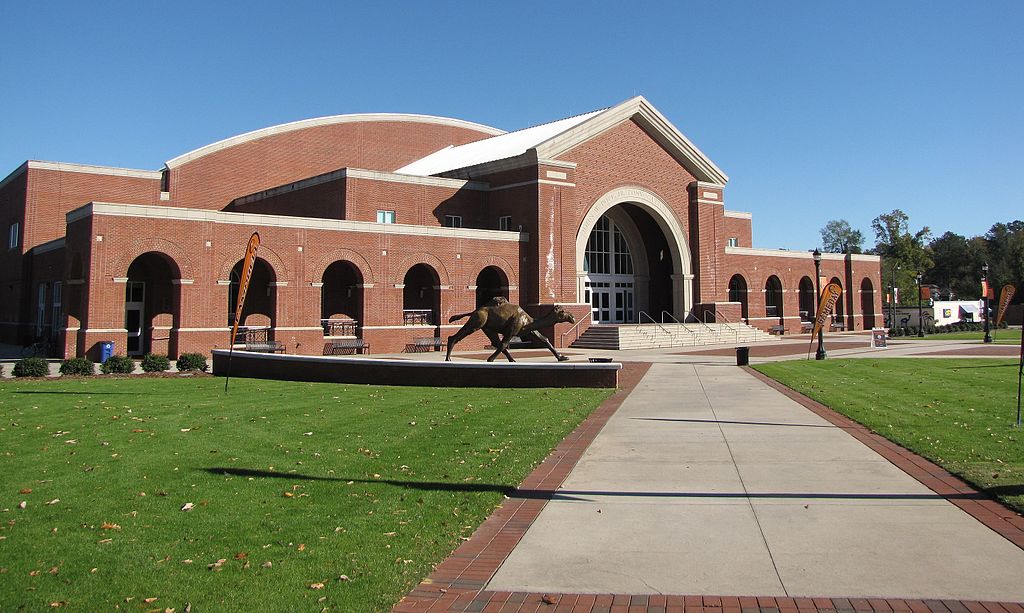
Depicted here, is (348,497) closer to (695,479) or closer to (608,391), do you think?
(695,479)

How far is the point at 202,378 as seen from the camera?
2139 centimetres

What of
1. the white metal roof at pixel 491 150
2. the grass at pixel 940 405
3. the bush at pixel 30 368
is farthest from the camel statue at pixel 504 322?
the white metal roof at pixel 491 150

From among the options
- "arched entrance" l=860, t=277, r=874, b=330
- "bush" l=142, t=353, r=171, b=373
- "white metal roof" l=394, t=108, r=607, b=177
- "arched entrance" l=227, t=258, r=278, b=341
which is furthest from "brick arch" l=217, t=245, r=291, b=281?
"arched entrance" l=860, t=277, r=874, b=330

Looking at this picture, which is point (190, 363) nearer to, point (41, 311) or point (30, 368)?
point (30, 368)

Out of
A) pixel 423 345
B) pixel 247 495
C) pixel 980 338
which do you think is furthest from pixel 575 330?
pixel 247 495

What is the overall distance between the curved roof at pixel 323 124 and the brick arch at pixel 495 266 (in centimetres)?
2129

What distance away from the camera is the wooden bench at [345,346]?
3344 centimetres

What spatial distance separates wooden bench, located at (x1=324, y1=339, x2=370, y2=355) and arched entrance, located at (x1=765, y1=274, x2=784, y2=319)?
32.7m

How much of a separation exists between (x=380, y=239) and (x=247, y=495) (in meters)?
28.3

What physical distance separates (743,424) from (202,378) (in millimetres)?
16030

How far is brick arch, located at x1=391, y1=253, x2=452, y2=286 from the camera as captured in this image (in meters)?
35.7

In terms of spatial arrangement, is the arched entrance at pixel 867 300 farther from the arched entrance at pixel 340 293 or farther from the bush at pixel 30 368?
the bush at pixel 30 368

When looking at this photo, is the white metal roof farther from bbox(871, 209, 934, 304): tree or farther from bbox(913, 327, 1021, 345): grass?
bbox(871, 209, 934, 304): tree

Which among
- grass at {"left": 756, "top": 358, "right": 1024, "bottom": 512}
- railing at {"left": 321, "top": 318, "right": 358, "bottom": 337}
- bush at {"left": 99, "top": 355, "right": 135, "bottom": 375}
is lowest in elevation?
grass at {"left": 756, "top": 358, "right": 1024, "bottom": 512}
